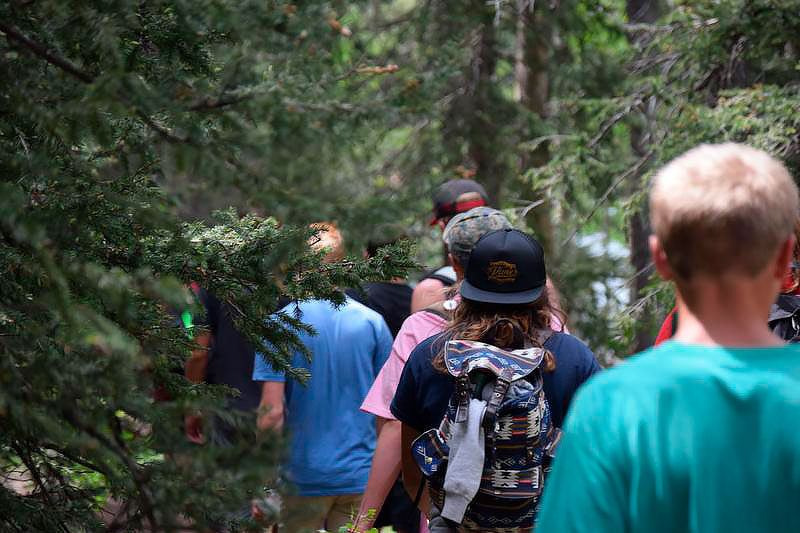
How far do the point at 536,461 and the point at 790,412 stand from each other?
1455mm

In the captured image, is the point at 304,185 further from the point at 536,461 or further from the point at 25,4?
the point at 536,461

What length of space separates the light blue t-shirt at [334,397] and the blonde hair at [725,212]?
10.7ft

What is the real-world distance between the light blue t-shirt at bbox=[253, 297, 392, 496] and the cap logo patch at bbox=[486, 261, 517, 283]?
1.75m

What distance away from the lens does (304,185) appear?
2316mm

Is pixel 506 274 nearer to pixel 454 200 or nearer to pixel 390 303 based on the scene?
pixel 454 200

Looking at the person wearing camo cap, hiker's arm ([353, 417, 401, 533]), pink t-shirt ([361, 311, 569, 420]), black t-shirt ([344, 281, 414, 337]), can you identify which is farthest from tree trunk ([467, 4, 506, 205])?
hiker's arm ([353, 417, 401, 533])

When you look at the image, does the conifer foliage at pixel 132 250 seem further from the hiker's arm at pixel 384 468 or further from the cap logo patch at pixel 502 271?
the hiker's arm at pixel 384 468

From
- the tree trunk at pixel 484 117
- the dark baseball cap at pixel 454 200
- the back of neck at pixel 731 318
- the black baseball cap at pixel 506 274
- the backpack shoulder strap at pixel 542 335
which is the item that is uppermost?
the tree trunk at pixel 484 117

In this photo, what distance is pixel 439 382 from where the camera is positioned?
3355mm

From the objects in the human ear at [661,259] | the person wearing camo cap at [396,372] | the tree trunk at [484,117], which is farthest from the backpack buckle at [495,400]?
the tree trunk at [484,117]

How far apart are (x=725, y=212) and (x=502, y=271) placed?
1590mm

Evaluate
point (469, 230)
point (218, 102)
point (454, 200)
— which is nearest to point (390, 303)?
point (454, 200)

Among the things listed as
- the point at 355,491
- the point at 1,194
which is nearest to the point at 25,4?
the point at 1,194

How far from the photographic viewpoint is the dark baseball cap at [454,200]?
5609 mm
